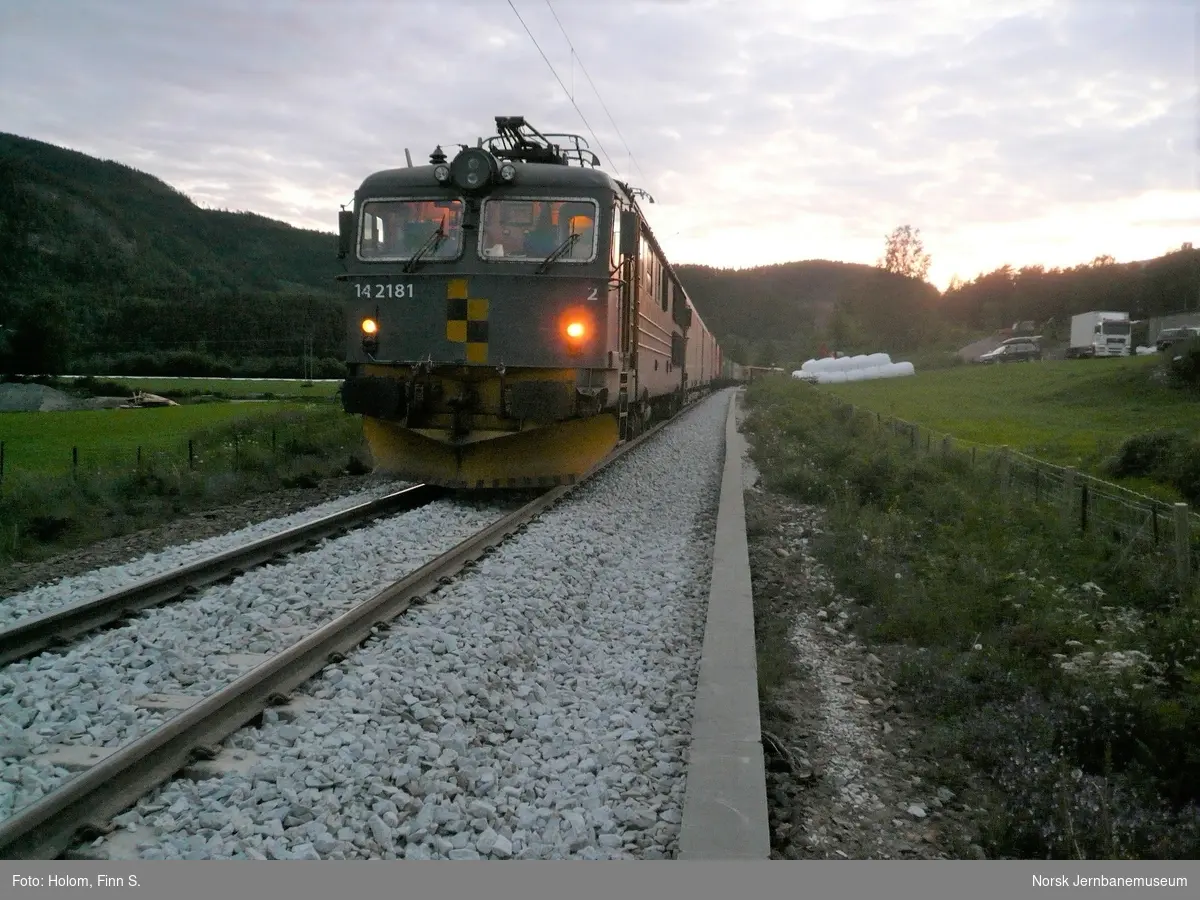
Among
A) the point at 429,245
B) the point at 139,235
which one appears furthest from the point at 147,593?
the point at 139,235

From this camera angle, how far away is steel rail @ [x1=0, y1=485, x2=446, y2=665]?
4949 millimetres

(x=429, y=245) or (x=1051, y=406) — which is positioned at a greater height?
(x=429, y=245)

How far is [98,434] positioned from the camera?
22.5 m

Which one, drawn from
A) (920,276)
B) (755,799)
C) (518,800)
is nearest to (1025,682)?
(755,799)

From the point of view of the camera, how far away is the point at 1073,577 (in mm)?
7234

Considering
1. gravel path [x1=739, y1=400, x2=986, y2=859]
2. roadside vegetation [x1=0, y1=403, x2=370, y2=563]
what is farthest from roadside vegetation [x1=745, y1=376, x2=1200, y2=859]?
roadside vegetation [x1=0, y1=403, x2=370, y2=563]

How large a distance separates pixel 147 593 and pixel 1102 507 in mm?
8048

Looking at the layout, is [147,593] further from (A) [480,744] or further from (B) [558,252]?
(B) [558,252]

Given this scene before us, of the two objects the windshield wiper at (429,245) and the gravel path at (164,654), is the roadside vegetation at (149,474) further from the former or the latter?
the windshield wiper at (429,245)

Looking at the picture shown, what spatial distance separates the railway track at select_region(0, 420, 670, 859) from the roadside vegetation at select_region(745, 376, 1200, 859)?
3095 millimetres

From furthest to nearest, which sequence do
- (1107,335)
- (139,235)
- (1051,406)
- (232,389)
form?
(139,235)
(1107,335)
(232,389)
(1051,406)

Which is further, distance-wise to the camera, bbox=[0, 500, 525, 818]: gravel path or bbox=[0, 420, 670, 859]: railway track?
bbox=[0, 500, 525, 818]: gravel path

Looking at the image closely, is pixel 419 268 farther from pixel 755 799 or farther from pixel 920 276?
pixel 920 276

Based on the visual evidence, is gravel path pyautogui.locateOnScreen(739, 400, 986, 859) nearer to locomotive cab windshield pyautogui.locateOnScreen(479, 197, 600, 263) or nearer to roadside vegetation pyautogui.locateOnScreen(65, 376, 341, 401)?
locomotive cab windshield pyautogui.locateOnScreen(479, 197, 600, 263)
